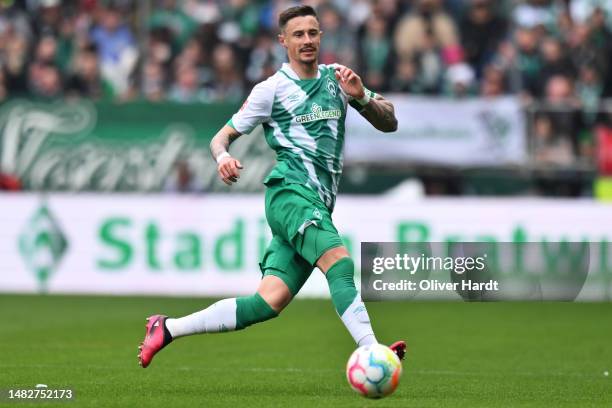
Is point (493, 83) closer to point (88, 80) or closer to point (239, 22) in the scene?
point (239, 22)

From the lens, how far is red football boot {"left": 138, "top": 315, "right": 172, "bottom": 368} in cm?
868

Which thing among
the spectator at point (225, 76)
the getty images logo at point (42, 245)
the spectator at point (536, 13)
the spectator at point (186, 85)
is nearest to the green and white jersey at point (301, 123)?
the getty images logo at point (42, 245)

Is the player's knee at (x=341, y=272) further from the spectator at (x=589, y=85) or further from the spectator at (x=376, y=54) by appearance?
the spectator at (x=589, y=85)

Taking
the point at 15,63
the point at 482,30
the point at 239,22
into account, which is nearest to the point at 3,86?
the point at 15,63

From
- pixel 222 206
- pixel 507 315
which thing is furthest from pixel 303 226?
pixel 222 206

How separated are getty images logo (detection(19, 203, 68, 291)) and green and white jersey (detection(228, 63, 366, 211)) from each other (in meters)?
11.0

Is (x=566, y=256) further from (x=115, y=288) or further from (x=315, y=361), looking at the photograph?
(x=115, y=288)

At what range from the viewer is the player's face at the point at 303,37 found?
840 cm

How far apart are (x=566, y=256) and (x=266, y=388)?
6822 millimetres

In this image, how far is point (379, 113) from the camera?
8.59 m

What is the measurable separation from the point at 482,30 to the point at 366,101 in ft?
39.7

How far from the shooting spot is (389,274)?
9.47m

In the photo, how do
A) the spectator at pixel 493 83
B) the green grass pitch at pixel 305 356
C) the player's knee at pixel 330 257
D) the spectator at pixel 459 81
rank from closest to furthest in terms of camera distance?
the player's knee at pixel 330 257, the green grass pitch at pixel 305 356, the spectator at pixel 493 83, the spectator at pixel 459 81

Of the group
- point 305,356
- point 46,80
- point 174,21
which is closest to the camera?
point 305,356
